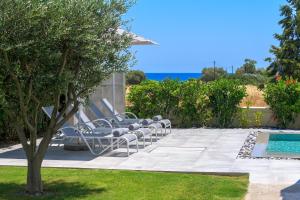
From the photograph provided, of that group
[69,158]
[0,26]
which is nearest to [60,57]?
[0,26]

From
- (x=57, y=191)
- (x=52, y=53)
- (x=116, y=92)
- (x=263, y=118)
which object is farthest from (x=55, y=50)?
(x=263, y=118)

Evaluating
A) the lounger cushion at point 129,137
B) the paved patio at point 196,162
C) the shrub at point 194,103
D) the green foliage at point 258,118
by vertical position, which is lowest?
the paved patio at point 196,162

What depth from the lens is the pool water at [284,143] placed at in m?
12.6

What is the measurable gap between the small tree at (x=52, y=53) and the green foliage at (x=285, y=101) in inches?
399

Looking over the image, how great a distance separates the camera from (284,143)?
14086 mm

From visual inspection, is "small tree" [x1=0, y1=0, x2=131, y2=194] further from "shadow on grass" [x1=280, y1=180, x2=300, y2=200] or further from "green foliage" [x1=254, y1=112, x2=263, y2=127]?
"green foliage" [x1=254, y1=112, x2=263, y2=127]

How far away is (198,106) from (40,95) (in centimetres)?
1070

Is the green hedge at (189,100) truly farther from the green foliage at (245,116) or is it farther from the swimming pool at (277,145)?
the swimming pool at (277,145)

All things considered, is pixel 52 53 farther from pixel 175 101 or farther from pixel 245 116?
pixel 245 116

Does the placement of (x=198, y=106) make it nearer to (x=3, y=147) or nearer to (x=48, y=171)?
(x=3, y=147)

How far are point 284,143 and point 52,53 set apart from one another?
360 inches

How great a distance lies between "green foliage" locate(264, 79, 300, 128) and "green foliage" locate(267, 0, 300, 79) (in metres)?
21.2

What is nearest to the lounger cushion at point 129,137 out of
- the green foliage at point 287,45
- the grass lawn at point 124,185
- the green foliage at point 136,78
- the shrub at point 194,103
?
the grass lawn at point 124,185

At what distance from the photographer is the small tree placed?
6.27m
